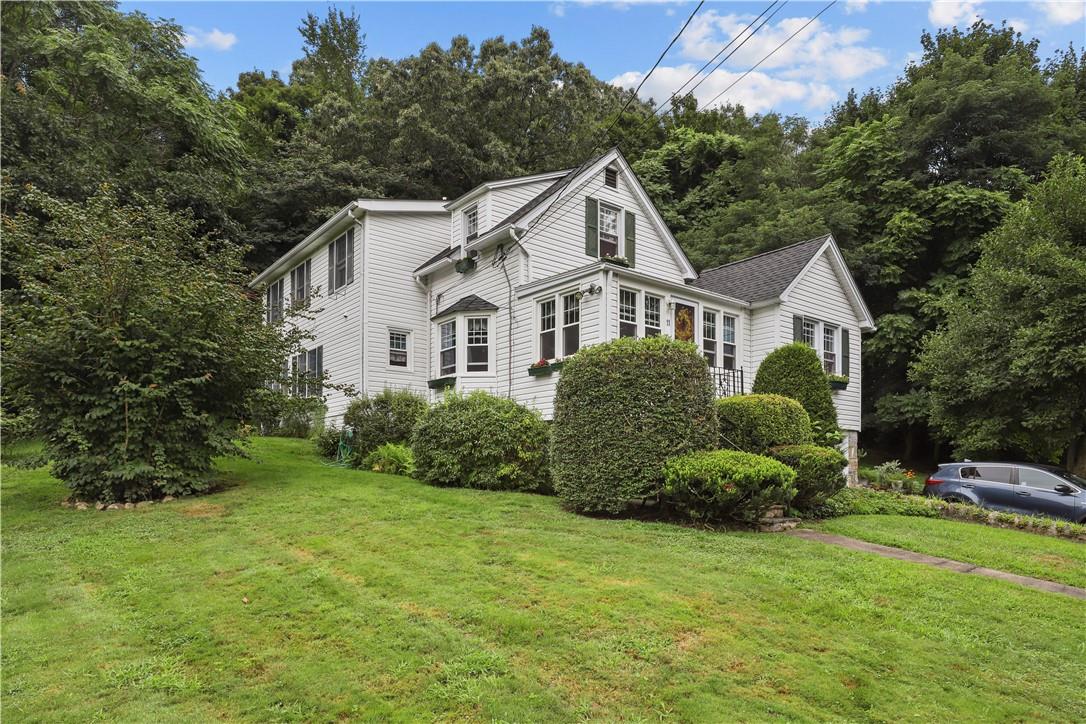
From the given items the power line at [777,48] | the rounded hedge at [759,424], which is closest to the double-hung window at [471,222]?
the power line at [777,48]

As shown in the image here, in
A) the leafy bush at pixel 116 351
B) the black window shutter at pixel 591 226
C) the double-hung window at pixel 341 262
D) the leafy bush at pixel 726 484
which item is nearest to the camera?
the leafy bush at pixel 726 484

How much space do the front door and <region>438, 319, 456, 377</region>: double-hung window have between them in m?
5.91

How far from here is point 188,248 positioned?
11.1m

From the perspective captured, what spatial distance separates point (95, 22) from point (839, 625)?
29002 millimetres

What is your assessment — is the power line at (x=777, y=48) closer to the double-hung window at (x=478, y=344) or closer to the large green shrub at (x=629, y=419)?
the large green shrub at (x=629, y=419)

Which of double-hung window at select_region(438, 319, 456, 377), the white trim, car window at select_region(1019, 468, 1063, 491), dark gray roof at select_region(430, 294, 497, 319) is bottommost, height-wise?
car window at select_region(1019, 468, 1063, 491)

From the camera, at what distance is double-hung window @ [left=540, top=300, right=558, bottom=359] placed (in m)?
15.5

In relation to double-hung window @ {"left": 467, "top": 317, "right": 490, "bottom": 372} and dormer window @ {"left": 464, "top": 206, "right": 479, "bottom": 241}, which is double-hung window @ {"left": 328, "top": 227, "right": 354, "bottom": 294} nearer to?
dormer window @ {"left": 464, "top": 206, "right": 479, "bottom": 241}

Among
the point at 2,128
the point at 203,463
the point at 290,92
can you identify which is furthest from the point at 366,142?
the point at 203,463

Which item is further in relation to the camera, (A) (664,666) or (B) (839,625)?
(B) (839,625)

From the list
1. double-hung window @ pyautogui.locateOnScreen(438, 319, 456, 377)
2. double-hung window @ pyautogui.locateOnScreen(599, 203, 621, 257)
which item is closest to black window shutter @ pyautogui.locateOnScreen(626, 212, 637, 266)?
double-hung window @ pyautogui.locateOnScreen(599, 203, 621, 257)

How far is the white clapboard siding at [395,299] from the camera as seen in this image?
18.4m

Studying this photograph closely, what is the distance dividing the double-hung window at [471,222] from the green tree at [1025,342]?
14.7 m

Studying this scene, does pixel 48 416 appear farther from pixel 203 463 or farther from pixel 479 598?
pixel 479 598
